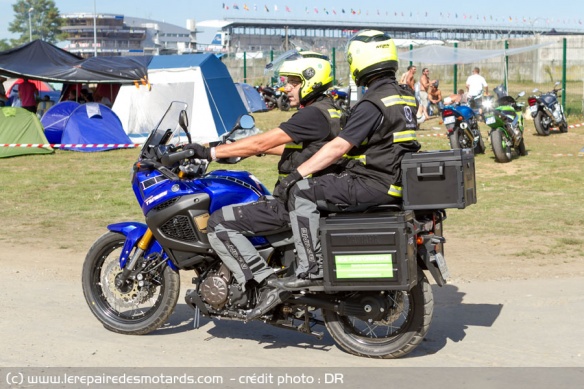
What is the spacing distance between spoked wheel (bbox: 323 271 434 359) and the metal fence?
21.7 metres

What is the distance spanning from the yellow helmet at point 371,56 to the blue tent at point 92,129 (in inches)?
590

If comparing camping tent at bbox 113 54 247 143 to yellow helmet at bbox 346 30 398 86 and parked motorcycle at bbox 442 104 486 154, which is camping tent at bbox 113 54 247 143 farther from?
yellow helmet at bbox 346 30 398 86

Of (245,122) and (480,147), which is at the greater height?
(245,122)

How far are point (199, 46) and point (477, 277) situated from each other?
397 ft

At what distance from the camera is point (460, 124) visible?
17.0 m

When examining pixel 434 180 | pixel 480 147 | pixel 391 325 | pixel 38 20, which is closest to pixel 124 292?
pixel 391 325

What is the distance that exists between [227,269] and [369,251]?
103 centimetres

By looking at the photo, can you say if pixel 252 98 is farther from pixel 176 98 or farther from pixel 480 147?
pixel 480 147

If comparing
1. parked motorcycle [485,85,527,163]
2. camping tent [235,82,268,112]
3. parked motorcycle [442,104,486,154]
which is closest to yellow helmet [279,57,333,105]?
parked motorcycle [485,85,527,163]

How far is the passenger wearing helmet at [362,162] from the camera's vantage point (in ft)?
17.1

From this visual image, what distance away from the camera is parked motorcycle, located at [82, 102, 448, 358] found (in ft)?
16.9

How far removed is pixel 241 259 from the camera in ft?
18.1

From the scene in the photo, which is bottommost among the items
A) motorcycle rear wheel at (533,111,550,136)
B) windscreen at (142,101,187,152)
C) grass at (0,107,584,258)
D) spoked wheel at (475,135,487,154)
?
grass at (0,107,584,258)
